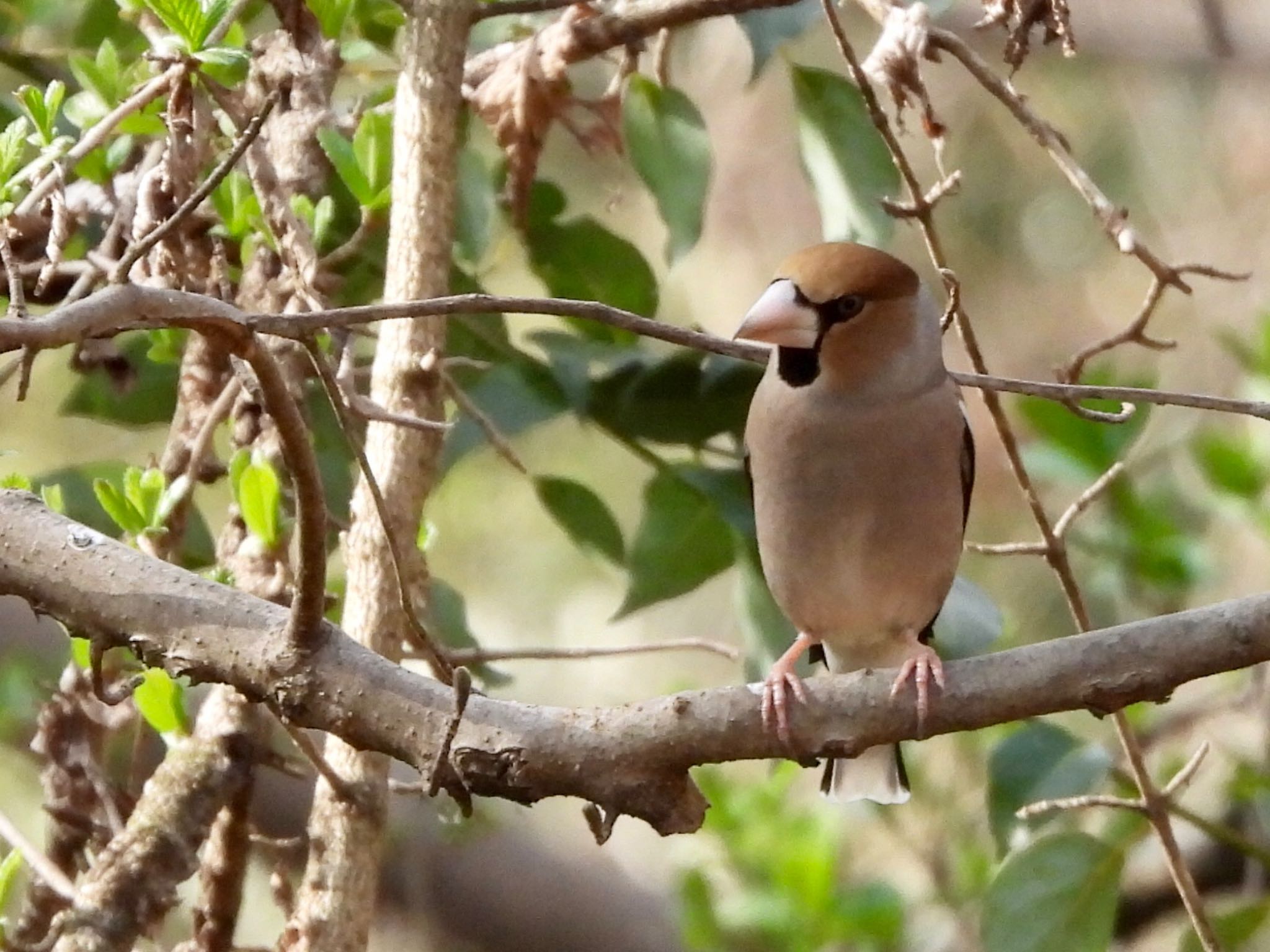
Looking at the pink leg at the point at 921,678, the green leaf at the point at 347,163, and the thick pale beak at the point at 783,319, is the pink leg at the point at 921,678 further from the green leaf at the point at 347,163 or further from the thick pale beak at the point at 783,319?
the green leaf at the point at 347,163

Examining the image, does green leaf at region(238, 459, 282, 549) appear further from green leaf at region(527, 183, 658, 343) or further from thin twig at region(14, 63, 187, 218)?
green leaf at region(527, 183, 658, 343)

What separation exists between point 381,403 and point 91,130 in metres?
0.43

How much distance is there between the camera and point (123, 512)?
6.00 feet

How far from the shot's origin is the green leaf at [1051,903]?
2.20m

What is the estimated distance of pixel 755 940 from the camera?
336cm

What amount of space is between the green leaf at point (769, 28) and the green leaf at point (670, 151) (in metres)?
0.12

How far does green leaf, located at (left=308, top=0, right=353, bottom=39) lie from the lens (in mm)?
1910

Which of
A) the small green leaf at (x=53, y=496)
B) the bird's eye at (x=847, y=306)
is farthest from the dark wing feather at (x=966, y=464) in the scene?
the small green leaf at (x=53, y=496)

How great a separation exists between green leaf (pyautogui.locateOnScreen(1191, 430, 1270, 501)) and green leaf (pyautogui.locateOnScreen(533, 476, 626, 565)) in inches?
49.4

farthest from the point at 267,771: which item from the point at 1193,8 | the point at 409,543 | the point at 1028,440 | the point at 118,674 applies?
the point at 1193,8

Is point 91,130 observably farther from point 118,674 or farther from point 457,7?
point 118,674

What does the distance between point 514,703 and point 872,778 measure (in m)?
1.33

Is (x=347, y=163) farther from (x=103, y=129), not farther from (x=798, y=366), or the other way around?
(x=798, y=366)

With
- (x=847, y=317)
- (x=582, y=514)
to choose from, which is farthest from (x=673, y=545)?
(x=847, y=317)
